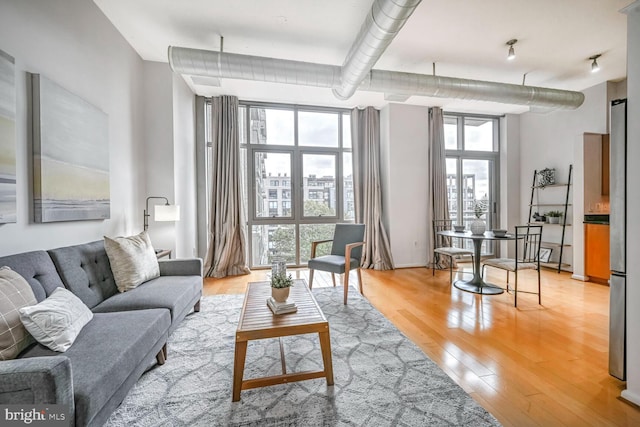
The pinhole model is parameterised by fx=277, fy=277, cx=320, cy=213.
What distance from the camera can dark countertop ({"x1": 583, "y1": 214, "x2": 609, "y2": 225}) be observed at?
11.9 feet

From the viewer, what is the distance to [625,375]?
1.79 metres

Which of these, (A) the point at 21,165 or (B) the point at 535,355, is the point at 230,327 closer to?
(A) the point at 21,165

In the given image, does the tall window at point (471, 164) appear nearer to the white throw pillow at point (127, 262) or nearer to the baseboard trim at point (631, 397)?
the baseboard trim at point (631, 397)

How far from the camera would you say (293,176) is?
506 centimetres

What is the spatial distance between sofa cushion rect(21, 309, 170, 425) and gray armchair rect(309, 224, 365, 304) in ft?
6.32

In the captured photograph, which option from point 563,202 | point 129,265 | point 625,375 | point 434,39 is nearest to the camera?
point 625,375

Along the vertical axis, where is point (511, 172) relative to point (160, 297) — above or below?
above

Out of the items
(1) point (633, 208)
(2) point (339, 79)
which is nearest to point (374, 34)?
(2) point (339, 79)

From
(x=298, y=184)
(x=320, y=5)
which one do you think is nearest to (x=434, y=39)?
(x=320, y=5)

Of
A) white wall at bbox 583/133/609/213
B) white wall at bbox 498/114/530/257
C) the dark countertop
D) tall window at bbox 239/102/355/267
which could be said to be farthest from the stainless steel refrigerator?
white wall at bbox 498/114/530/257

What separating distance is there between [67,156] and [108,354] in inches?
67.8

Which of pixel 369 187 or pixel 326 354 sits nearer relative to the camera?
pixel 326 354

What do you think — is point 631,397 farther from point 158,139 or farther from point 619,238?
point 158,139

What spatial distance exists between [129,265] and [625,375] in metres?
3.73
